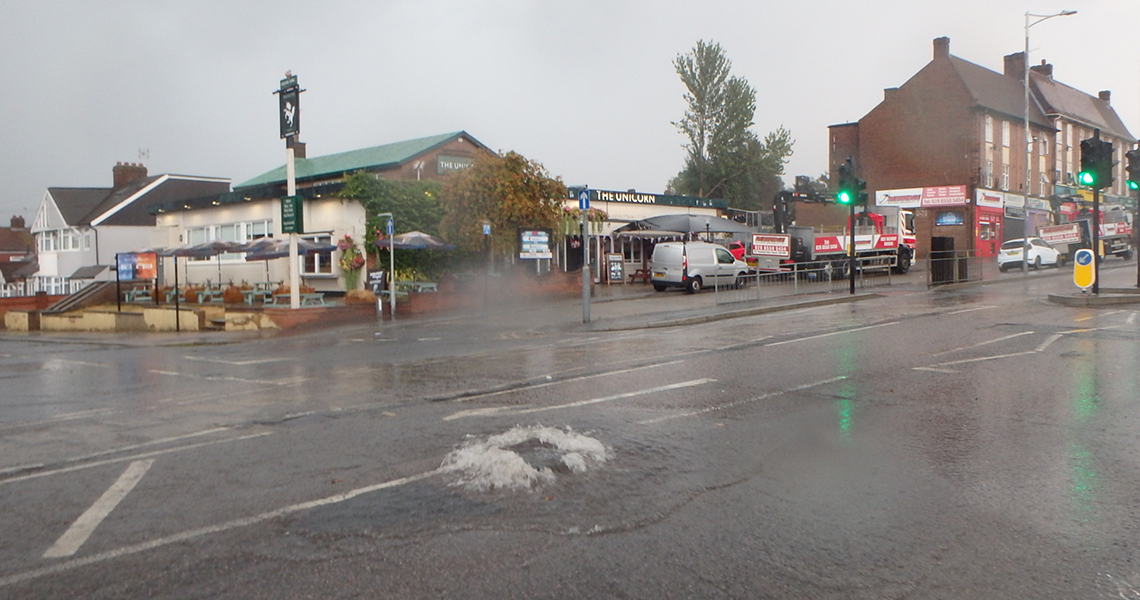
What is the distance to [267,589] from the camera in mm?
4082

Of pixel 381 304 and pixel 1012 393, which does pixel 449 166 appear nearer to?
pixel 381 304

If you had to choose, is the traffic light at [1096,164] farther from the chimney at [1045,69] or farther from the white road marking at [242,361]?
the chimney at [1045,69]

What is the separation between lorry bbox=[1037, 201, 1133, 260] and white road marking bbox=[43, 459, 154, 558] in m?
39.6

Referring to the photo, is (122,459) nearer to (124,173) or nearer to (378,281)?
(378,281)

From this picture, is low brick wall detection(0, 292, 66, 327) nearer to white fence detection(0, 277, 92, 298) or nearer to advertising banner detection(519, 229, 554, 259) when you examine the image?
white fence detection(0, 277, 92, 298)

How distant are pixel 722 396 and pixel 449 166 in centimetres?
2874

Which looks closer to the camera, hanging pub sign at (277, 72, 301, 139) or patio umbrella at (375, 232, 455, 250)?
hanging pub sign at (277, 72, 301, 139)

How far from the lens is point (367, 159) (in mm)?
37688

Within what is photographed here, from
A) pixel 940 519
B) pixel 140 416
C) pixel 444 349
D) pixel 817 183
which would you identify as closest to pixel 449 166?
pixel 444 349

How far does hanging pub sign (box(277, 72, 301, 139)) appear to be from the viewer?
23656 mm

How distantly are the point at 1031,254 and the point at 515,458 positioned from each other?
3794 centimetres

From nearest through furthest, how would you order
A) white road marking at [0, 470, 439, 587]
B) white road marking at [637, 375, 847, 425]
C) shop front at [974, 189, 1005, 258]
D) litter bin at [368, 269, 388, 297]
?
white road marking at [0, 470, 439, 587]
white road marking at [637, 375, 847, 425]
litter bin at [368, 269, 388, 297]
shop front at [974, 189, 1005, 258]

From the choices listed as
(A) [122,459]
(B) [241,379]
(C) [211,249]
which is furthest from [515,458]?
(C) [211,249]

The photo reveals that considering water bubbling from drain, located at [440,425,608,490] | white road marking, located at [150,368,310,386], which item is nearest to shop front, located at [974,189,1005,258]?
white road marking, located at [150,368,310,386]
